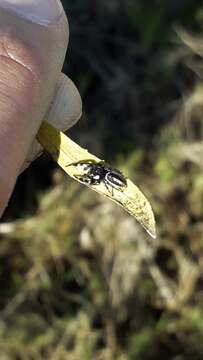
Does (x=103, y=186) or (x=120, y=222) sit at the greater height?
(x=103, y=186)

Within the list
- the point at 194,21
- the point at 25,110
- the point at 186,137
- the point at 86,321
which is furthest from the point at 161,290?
the point at 25,110

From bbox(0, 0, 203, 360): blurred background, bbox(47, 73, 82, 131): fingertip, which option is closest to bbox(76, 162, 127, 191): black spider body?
bbox(47, 73, 82, 131): fingertip

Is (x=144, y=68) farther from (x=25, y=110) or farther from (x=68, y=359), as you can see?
(x=25, y=110)

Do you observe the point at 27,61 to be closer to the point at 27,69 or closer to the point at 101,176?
the point at 27,69

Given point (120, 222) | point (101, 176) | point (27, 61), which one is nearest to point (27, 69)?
point (27, 61)

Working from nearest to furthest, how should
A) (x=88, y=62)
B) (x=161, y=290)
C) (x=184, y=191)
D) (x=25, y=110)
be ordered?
(x=25, y=110)
(x=161, y=290)
(x=184, y=191)
(x=88, y=62)

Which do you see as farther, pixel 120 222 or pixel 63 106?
pixel 120 222

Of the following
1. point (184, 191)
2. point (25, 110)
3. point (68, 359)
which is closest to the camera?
point (25, 110)

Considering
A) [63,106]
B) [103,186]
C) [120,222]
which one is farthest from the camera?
[120,222]
